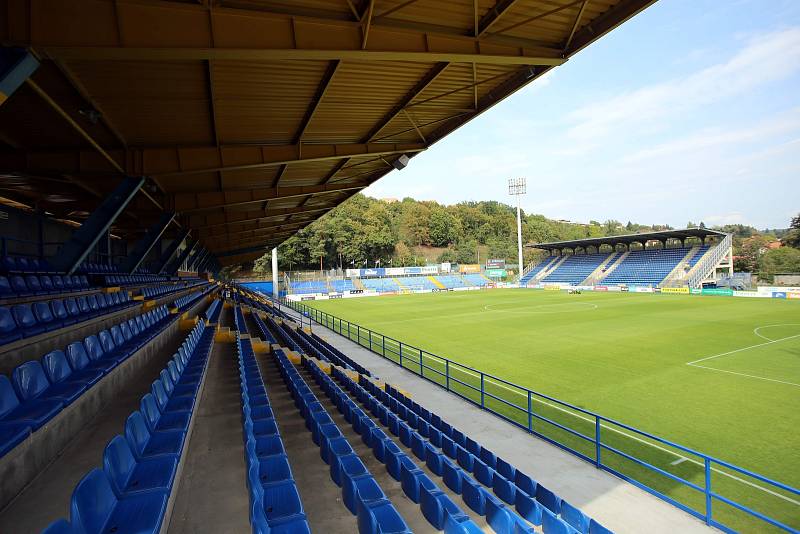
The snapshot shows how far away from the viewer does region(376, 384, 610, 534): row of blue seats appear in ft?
12.0

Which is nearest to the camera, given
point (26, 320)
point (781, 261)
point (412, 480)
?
point (412, 480)

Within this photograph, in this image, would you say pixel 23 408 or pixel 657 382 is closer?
pixel 23 408

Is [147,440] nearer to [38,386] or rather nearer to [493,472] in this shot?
[38,386]

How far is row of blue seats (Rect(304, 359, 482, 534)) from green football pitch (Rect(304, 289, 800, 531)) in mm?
3066

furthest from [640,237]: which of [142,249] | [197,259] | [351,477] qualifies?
[351,477]

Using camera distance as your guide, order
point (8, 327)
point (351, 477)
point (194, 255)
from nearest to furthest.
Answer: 1. point (351, 477)
2. point (8, 327)
3. point (194, 255)

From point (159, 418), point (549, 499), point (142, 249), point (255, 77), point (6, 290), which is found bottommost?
point (549, 499)

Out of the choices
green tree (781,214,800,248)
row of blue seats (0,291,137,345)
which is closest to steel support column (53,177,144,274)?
row of blue seats (0,291,137,345)

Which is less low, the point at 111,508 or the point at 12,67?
the point at 12,67

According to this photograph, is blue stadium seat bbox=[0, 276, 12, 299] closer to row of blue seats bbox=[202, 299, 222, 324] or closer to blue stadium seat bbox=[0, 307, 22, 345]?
blue stadium seat bbox=[0, 307, 22, 345]

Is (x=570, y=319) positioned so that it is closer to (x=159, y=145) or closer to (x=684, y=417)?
(x=684, y=417)

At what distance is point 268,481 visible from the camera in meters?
3.26

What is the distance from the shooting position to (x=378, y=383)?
873 cm

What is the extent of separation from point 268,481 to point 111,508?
1.12 meters
